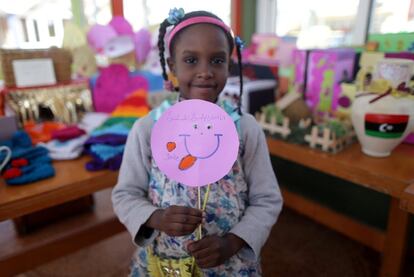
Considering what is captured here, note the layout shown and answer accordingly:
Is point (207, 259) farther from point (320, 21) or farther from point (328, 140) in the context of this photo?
point (320, 21)

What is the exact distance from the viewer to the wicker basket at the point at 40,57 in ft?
4.44

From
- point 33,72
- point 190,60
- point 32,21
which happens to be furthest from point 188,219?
point 32,21

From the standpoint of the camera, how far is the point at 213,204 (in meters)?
0.72

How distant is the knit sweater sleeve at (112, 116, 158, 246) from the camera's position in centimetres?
72

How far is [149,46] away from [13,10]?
90 cm

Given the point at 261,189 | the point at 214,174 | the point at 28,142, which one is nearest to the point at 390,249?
the point at 261,189

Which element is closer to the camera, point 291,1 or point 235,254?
point 235,254

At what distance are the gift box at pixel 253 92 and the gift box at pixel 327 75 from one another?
→ 0.21m

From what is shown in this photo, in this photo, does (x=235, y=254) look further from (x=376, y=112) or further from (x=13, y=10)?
(x=13, y=10)

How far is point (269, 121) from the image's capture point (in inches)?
53.7

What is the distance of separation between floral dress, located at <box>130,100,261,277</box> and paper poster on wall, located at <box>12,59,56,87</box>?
89 centimetres

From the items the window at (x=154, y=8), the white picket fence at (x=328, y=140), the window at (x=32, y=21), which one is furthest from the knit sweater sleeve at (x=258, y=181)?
the window at (x=32, y=21)

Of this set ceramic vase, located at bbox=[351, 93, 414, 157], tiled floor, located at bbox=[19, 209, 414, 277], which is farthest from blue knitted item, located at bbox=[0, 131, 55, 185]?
ceramic vase, located at bbox=[351, 93, 414, 157]

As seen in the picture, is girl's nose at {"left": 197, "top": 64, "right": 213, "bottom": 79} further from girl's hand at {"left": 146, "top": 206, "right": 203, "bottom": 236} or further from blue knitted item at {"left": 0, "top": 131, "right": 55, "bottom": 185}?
blue knitted item at {"left": 0, "top": 131, "right": 55, "bottom": 185}
